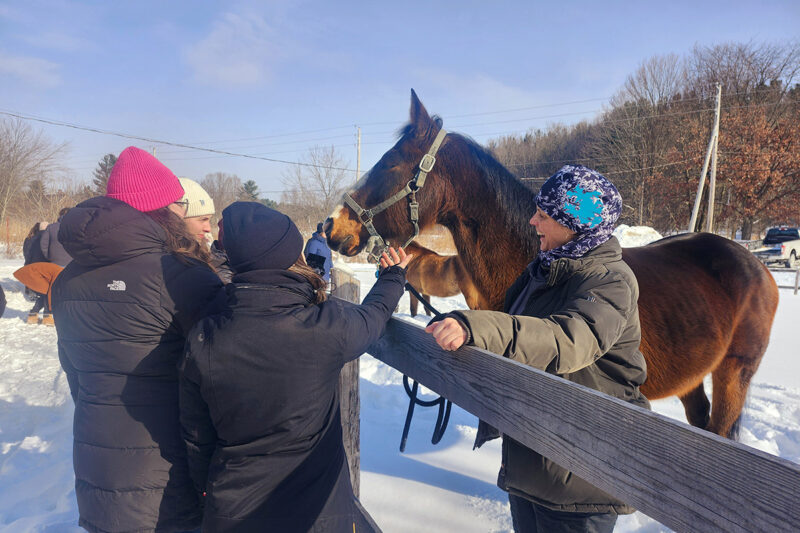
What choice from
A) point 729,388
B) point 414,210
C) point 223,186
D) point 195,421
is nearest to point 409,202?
point 414,210

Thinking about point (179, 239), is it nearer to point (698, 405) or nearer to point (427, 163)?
point (427, 163)

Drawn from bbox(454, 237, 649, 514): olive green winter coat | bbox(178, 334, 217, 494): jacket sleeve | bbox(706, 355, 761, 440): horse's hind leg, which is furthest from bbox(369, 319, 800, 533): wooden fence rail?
bbox(706, 355, 761, 440): horse's hind leg

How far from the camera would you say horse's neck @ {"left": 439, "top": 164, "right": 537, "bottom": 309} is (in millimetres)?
2404

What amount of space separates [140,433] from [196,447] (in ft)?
0.77

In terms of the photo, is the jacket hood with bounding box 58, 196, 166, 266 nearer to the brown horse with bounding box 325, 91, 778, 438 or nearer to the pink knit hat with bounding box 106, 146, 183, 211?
the pink knit hat with bounding box 106, 146, 183, 211

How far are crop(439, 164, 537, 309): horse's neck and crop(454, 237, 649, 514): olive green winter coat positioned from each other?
79 cm

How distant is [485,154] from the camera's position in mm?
2572

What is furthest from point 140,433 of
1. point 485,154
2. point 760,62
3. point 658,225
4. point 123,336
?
point 760,62

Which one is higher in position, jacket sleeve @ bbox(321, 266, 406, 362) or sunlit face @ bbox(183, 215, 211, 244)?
sunlit face @ bbox(183, 215, 211, 244)

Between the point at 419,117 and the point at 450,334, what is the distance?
5.79 ft

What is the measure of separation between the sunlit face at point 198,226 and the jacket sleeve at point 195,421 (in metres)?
0.77

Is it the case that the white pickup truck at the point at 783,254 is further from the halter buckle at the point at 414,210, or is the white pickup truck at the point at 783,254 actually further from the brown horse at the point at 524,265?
the halter buckle at the point at 414,210

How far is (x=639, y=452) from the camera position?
35.4 inches

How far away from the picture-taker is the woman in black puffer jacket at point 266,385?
4.28 feet
